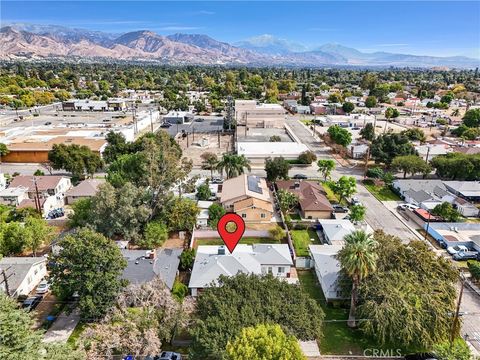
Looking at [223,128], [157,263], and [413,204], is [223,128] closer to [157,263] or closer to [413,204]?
[413,204]

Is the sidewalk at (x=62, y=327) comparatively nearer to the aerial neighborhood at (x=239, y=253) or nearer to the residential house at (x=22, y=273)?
the aerial neighborhood at (x=239, y=253)

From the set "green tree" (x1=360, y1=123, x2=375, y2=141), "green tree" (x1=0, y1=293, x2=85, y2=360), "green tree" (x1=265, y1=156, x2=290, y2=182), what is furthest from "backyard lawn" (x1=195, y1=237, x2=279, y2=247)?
"green tree" (x1=360, y1=123, x2=375, y2=141)

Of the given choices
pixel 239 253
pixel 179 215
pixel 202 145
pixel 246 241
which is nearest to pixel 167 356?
pixel 239 253

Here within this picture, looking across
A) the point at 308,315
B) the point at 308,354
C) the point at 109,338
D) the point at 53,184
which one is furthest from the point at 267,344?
the point at 53,184

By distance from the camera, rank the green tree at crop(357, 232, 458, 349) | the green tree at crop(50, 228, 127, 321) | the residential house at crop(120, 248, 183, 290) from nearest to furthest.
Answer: the green tree at crop(357, 232, 458, 349) → the green tree at crop(50, 228, 127, 321) → the residential house at crop(120, 248, 183, 290)

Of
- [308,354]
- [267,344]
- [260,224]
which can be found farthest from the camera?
[260,224]

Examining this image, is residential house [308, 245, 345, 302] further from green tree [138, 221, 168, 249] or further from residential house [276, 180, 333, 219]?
green tree [138, 221, 168, 249]
